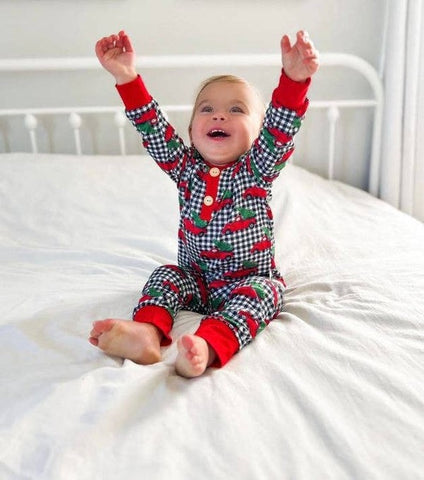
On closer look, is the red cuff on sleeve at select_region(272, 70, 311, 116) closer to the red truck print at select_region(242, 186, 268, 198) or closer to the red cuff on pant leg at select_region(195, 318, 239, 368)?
the red truck print at select_region(242, 186, 268, 198)

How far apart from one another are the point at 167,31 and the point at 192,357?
4.18 ft

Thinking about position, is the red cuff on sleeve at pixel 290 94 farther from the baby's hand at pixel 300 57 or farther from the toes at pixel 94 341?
the toes at pixel 94 341

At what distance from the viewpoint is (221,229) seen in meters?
0.93

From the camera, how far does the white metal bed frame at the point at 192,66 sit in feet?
5.07

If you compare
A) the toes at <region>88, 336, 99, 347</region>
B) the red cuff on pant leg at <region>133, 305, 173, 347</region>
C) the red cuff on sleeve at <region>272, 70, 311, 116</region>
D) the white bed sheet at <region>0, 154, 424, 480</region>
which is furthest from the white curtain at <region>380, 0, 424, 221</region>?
the toes at <region>88, 336, 99, 347</region>

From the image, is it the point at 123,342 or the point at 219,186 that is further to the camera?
the point at 219,186

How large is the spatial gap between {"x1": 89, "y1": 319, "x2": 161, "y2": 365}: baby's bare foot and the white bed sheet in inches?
0.7

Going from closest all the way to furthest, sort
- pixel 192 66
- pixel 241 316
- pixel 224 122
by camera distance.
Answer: pixel 241 316, pixel 224 122, pixel 192 66

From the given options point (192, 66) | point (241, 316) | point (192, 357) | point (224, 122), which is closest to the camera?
point (192, 357)

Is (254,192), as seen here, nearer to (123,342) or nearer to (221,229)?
(221,229)

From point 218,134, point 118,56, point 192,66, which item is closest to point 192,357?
point 218,134

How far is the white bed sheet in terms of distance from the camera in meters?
0.56

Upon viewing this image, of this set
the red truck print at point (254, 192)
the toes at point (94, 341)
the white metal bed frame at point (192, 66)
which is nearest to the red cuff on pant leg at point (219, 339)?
the toes at point (94, 341)

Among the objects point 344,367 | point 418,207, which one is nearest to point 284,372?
point 344,367
